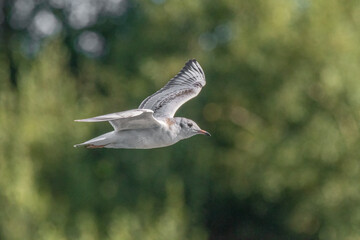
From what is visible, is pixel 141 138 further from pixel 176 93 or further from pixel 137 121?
pixel 176 93

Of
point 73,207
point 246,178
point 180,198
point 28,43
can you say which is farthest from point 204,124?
point 28,43

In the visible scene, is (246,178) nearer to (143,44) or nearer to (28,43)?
(143,44)

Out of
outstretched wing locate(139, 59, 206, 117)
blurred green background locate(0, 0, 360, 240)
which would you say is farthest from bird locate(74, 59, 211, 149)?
blurred green background locate(0, 0, 360, 240)

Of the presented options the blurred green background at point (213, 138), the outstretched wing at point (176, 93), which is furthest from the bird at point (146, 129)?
the blurred green background at point (213, 138)

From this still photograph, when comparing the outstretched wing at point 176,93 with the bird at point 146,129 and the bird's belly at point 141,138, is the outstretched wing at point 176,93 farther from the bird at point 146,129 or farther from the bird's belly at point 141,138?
the bird's belly at point 141,138

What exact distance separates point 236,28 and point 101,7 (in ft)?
33.2

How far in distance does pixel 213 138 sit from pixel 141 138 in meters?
15.3

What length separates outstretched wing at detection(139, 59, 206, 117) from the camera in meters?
9.05

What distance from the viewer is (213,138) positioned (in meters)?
23.2

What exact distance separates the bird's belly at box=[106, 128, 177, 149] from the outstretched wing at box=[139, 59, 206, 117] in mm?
750

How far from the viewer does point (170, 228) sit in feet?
56.6

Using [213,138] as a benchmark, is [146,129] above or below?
above

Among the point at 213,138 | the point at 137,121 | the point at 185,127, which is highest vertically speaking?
the point at 137,121

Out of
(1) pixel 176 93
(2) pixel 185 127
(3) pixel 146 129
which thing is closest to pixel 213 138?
(1) pixel 176 93
